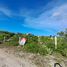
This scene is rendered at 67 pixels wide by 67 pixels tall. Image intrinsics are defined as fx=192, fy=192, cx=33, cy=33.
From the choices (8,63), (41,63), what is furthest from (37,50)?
(8,63)

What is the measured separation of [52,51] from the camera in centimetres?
1530

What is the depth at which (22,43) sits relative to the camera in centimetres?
1823

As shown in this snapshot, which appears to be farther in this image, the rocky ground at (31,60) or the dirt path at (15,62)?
the rocky ground at (31,60)

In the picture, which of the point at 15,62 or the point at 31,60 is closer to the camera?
the point at 15,62

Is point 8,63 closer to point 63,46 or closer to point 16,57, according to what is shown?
point 16,57

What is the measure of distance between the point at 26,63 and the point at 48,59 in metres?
1.84

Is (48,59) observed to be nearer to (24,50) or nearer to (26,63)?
(26,63)

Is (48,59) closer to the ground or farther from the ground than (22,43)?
closer to the ground

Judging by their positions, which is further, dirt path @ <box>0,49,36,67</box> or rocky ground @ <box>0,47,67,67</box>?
rocky ground @ <box>0,47,67,67</box>

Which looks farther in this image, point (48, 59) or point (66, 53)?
point (66, 53)

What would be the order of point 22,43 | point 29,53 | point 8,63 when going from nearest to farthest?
point 8,63, point 29,53, point 22,43

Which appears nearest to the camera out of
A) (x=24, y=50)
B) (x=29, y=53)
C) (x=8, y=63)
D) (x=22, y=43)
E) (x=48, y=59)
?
(x=8, y=63)

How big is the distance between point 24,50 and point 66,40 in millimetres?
5083

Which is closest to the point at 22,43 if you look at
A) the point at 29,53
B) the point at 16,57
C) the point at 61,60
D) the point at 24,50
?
the point at 24,50
